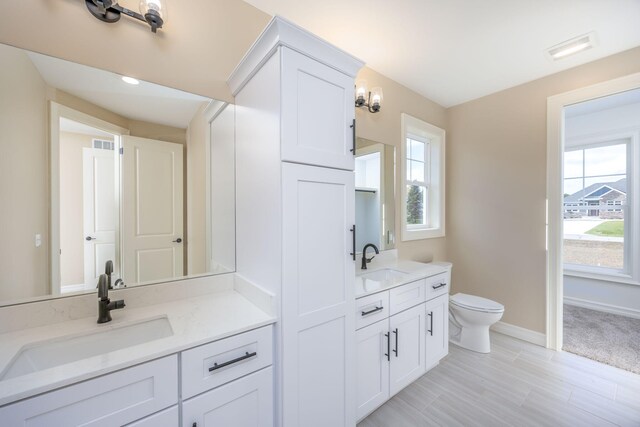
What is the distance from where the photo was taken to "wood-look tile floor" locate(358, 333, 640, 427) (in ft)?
5.35

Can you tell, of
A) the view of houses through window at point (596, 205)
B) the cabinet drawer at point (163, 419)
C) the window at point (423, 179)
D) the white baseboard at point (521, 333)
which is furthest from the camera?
the view of houses through window at point (596, 205)

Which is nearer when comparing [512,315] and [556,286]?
[556,286]

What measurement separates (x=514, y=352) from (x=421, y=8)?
121 inches

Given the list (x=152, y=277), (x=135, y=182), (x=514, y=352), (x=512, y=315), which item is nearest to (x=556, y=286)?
(x=512, y=315)

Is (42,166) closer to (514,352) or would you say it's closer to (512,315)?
(514,352)

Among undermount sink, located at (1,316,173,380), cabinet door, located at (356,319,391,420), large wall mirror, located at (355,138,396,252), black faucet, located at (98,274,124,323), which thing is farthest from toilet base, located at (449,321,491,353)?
black faucet, located at (98,274,124,323)

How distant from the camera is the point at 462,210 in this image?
3102 millimetres

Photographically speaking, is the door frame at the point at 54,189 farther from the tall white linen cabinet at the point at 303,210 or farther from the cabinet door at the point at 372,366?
the cabinet door at the point at 372,366

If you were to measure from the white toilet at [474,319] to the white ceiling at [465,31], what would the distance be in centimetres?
227

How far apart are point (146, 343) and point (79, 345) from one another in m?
0.39

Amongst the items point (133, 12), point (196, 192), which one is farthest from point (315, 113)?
point (133, 12)

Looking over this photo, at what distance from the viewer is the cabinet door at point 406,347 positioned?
67.8 inches

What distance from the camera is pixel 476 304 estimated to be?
2.37 m

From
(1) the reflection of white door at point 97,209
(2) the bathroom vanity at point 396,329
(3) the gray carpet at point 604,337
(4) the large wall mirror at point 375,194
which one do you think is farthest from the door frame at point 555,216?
(1) the reflection of white door at point 97,209
